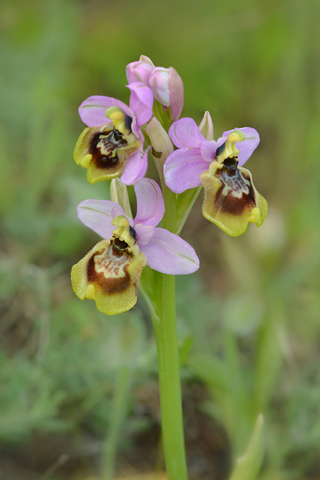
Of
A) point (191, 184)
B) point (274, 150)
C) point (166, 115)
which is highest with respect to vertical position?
point (166, 115)

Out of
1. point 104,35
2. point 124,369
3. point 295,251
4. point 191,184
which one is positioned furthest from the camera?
point 104,35

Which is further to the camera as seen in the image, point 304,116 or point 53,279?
point 304,116

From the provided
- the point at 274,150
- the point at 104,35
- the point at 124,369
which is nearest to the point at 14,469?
the point at 124,369

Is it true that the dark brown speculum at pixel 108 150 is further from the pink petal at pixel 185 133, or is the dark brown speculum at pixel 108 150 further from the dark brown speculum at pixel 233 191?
the dark brown speculum at pixel 233 191

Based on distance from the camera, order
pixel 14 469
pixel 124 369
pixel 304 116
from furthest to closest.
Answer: pixel 304 116, pixel 14 469, pixel 124 369

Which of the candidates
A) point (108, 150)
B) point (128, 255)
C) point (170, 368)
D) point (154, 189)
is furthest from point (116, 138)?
point (170, 368)

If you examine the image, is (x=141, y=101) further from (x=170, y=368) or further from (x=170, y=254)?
(x=170, y=368)

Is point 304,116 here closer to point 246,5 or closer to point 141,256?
point 246,5

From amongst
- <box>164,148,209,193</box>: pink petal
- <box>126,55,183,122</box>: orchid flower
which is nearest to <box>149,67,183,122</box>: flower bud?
<box>126,55,183,122</box>: orchid flower
